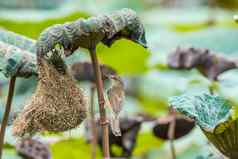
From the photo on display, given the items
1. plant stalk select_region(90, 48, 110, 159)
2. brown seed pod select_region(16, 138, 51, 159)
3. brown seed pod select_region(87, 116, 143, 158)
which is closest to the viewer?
plant stalk select_region(90, 48, 110, 159)

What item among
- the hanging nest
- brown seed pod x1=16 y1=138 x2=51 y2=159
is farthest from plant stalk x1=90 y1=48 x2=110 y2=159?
brown seed pod x1=16 y1=138 x2=51 y2=159

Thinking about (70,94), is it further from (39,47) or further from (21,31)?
(21,31)

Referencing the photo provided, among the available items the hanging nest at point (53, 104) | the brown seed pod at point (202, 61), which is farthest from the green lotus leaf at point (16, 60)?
the brown seed pod at point (202, 61)

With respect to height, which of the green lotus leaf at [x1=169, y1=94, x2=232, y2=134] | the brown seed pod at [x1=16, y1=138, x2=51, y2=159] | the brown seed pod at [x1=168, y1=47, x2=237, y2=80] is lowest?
the brown seed pod at [x1=16, y1=138, x2=51, y2=159]

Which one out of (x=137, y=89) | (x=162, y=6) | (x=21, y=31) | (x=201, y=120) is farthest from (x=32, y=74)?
(x=162, y=6)

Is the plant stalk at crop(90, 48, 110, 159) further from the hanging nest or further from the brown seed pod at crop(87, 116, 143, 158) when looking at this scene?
the brown seed pod at crop(87, 116, 143, 158)

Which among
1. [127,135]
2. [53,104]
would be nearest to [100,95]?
[53,104]
